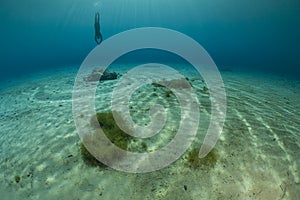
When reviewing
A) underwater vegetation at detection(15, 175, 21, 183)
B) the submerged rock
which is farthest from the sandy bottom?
the submerged rock

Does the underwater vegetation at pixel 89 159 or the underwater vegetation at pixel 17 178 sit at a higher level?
the underwater vegetation at pixel 89 159

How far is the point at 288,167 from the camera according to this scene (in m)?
4.51

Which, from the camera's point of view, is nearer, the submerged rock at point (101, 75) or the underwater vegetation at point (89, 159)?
the underwater vegetation at point (89, 159)

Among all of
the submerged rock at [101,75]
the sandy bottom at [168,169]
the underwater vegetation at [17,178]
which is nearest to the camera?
the sandy bottom at [168,169]

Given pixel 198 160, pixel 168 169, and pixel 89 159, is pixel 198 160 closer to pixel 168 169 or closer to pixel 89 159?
pixel 168 169

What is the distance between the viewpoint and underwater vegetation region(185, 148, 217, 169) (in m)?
4.46

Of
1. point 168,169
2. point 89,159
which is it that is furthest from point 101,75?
point 168,169

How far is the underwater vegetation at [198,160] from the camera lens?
4461 millimetres

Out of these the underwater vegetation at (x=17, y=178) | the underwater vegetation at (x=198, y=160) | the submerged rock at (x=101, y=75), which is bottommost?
the underwater vegetation at (x=17, y=178)

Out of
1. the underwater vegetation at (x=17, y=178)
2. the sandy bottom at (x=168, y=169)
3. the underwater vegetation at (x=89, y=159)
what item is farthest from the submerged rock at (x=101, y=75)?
the underwater vegetation at (x=17, y=178)

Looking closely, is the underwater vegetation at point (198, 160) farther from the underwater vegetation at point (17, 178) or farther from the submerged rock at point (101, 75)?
the submerged rock at point (101, 75)

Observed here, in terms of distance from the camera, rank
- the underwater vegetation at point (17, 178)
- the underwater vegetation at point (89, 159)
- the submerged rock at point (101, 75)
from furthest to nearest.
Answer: the submerged rock at point (101, 75) < the underwater vegetation at point (89, 159) < the underwater vegetation at point (17, 178)

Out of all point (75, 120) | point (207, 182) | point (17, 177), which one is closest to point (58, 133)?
point (75, 120)

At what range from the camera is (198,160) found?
458 cm
